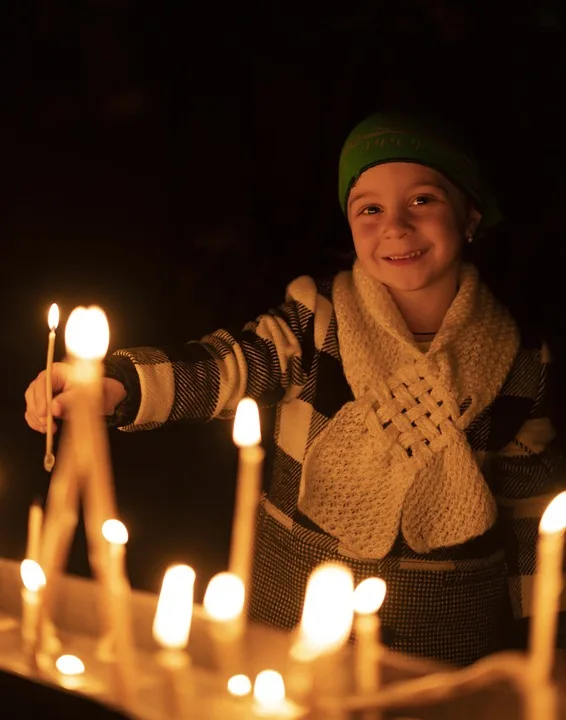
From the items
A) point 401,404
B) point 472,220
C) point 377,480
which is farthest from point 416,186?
point 377,480

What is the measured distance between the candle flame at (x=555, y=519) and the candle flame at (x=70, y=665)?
43 centimetres

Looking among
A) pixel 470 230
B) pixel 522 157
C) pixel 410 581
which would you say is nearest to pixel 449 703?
pixel 410 581

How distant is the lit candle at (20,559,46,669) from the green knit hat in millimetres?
732

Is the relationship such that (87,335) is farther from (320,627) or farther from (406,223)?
(406,223)

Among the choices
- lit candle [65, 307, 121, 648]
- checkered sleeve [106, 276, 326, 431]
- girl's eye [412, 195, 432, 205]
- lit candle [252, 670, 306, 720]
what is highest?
girl's eye [412, 195, 432, 205]

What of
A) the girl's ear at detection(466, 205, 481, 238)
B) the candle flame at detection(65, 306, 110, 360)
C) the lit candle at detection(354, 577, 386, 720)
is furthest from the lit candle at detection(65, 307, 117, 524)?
the girl's ear at detection(466, 205, 481, 238)

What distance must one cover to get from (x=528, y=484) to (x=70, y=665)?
775mm

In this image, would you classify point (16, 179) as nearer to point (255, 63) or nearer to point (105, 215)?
point (105, 215)

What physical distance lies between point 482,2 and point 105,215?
0.72 meters

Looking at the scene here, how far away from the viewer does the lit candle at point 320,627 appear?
646mm

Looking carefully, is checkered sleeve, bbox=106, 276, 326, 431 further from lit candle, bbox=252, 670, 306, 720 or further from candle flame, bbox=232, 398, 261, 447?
lit candle, bbox=252, 670, 306, 720

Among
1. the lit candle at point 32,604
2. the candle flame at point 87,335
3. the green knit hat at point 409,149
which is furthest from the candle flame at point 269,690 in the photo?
the green knit hat at point 409,149

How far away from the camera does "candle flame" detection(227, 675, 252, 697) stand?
731mm

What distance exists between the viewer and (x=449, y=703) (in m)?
0.75
